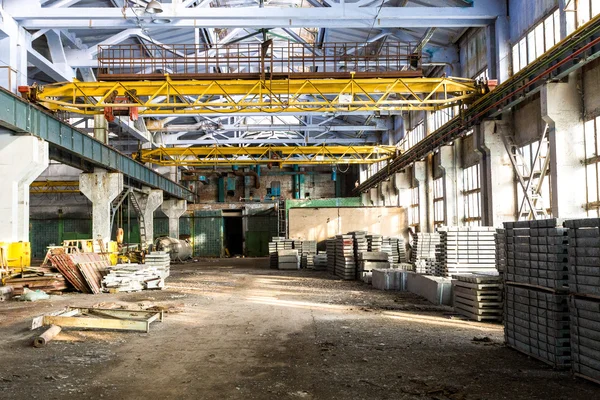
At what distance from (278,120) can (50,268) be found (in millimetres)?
23302

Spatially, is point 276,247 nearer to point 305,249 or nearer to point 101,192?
point 305,249

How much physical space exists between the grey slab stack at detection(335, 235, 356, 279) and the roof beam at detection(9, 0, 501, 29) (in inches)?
334

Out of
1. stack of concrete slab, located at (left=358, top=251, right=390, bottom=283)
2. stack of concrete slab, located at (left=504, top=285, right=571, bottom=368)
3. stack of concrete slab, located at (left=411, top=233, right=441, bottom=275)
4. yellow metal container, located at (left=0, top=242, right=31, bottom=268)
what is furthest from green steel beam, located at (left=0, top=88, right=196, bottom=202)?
stack of concrete slab, located at (left=504, top=285, right=571, bottom=368)

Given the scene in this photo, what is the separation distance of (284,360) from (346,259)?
1342 centimetres

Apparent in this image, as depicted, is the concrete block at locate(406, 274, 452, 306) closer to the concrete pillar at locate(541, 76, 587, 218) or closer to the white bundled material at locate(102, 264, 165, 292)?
the concrete pillar at locate(541, 76, 587, 218)

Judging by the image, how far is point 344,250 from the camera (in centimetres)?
2078

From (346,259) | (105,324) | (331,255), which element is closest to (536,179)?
(346,259)

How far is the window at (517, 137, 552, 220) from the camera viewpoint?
14.1 meters

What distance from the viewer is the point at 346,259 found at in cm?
2062

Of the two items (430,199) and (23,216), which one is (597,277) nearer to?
(23,216)

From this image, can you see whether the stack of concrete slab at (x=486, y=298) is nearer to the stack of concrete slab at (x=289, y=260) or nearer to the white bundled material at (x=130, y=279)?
the white bundled material at (x=130, y=279)

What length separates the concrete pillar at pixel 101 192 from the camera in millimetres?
22016

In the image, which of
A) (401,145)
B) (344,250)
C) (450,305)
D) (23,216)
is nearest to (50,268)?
(23,216)

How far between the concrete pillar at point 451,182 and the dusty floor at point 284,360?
9897 millimetres
